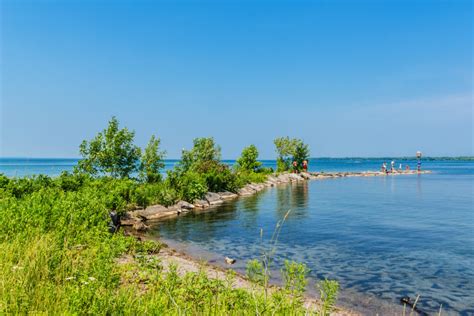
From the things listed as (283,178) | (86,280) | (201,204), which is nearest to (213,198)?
(201,204)

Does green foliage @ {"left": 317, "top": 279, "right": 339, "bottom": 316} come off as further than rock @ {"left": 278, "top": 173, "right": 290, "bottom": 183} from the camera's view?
No

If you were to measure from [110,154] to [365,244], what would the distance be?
19.3 metres

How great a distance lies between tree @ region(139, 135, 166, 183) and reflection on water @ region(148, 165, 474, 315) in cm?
679

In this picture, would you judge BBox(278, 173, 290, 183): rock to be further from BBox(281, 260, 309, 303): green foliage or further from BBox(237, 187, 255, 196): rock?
BBox(281, 260, 309, 303): green foliage

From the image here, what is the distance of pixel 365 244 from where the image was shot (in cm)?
1477

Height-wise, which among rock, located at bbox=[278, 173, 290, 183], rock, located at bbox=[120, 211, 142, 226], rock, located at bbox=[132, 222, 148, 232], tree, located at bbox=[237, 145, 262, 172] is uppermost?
tree, located at bbox=[237, 145, 262, 172]

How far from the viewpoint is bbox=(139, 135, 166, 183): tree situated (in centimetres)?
2812

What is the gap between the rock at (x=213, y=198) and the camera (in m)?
28.3

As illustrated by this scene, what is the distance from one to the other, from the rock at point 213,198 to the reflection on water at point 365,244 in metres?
3.54

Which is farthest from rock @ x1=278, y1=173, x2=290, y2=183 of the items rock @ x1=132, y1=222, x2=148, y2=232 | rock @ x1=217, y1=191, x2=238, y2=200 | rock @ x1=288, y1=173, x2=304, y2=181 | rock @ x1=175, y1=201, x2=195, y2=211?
rock @ x1=132, y1=222, x2=148, y2=232

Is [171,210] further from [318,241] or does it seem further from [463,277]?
[463,277]

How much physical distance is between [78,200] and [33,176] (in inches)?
273

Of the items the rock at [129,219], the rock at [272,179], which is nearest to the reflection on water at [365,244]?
the rock at [129,219]

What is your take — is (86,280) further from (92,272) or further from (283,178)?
(283,178)
